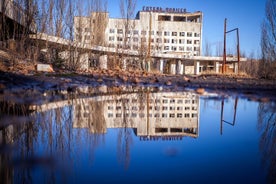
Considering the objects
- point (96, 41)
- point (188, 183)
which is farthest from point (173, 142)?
point (96, 41)

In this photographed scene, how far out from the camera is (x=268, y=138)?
1622 mm

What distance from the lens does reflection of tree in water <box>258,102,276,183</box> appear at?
115cm

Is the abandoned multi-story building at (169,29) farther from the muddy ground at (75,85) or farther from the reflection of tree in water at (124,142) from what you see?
the reflection of tree in water at (124,142)

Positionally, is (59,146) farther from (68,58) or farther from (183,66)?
(183,66)

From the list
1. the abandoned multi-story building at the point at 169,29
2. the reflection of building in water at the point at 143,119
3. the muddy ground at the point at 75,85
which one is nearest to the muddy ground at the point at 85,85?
the muddy ground at the point at 75,85

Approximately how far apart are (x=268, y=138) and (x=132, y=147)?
1.00 meters

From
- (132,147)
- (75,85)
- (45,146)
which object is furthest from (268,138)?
(75,85)

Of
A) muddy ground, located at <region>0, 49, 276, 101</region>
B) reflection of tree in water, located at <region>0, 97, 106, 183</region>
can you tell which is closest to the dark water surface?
reflection of tree in water, located at <region>0, 97, 106, 183</region>

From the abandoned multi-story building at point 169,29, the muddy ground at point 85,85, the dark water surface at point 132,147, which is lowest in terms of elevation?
the dark water surface at point 132,147

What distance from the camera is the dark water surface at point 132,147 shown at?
1032mm

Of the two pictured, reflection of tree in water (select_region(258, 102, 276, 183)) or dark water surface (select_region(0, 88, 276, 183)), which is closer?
dark water surface (select_region(0, 88, 276, 183))

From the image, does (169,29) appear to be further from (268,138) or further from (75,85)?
(268,138)

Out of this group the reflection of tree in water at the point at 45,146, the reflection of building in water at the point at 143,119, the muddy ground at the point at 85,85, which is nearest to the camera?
the reflection of tree in water at the point at 45,146

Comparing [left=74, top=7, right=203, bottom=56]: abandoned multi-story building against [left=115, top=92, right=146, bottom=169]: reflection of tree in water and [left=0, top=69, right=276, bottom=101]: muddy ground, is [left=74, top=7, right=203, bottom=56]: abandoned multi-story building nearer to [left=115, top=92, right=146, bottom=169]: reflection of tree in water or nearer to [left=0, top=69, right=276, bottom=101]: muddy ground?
[left=0, top=69, right=276, bottom=101]: muddy ground
